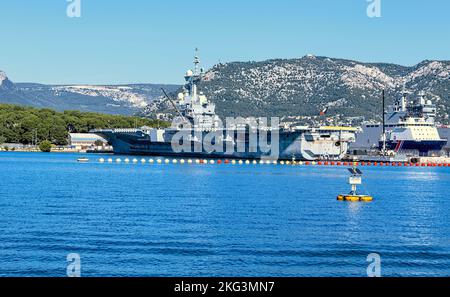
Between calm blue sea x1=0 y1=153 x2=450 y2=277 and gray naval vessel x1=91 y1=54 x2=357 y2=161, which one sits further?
gray naval vessel x1=91 y1=54 x2=357 y2=161

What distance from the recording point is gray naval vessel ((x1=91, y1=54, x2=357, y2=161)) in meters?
129

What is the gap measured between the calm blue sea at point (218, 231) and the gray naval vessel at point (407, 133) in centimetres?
8573

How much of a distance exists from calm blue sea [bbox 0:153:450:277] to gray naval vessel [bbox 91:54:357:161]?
68.4 metres

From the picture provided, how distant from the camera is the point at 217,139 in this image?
450ft

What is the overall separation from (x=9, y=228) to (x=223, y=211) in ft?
42.8

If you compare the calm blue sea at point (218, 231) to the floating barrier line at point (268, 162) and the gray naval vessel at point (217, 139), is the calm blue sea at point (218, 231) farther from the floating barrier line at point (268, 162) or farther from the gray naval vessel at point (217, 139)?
the gray naval vessel at point (217, 139)

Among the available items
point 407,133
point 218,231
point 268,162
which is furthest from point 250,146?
point 218,231

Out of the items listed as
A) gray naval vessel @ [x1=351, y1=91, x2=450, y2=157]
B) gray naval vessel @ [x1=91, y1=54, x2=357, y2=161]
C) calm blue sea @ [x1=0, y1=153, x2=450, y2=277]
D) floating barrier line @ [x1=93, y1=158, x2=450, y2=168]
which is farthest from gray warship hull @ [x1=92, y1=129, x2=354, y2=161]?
calm blue sea @ [x1=0, y1=153, x2=450, y2=277]

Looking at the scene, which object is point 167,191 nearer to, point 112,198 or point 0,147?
point 112,198

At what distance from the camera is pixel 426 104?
151750 mm

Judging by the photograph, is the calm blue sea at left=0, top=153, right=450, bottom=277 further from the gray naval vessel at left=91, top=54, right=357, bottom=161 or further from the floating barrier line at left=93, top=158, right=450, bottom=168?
the gray naval vessel at left=91, top=54, right=357, bottom=161

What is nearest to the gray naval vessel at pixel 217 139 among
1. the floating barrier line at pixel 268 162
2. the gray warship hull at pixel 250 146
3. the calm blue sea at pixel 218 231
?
the gray warship hull at pixel 250 146

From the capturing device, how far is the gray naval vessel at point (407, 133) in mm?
143875
